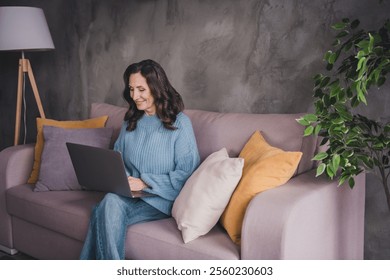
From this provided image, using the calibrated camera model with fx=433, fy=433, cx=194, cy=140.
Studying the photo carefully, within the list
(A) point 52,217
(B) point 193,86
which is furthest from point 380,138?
(A) point 52,217

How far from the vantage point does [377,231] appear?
212 cm

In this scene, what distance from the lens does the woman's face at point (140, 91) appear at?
2.07 meters

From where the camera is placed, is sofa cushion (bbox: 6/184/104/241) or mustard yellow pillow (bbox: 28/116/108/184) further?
mustard yellow pillow (bbox: 28/116/108/184)

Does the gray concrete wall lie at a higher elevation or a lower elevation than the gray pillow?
higher

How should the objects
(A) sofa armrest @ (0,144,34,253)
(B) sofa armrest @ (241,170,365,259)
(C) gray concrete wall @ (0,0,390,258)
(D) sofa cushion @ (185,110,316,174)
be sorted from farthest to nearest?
(A) sofa armrest @ (0,144,34,253)
(C) gray concrete wall @ (0,0,390,258)
(D) sofa cushion @ (185,110,316,174)
(B) sofa armrest @ (241,170,365,259)

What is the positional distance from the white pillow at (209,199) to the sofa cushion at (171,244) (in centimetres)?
4

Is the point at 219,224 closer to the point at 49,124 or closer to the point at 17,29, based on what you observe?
the point at 49,124

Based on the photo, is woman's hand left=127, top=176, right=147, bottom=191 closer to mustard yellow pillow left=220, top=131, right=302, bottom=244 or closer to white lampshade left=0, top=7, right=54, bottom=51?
mustard yellow pillow left=220, top=131, right=302, bottom=244

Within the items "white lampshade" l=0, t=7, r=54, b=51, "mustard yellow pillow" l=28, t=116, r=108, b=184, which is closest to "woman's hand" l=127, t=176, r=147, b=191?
"mustard yellow pillow" l=28, t=116, r=108, b=184

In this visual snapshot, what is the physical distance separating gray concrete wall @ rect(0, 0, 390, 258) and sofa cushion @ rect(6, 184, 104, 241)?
943 mm

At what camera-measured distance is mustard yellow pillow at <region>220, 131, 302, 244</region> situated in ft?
5.24

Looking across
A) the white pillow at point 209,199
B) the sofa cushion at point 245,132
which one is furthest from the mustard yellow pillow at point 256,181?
the sofa cushion at point 245,132

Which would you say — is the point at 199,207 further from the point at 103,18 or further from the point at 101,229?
the point at 103,18

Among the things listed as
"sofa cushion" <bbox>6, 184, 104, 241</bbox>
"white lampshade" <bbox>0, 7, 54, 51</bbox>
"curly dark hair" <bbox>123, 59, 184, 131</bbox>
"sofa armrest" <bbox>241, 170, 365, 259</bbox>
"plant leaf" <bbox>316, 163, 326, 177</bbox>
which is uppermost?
"white lampshade" <bbox>0, 7, 54, 51</bbox>
